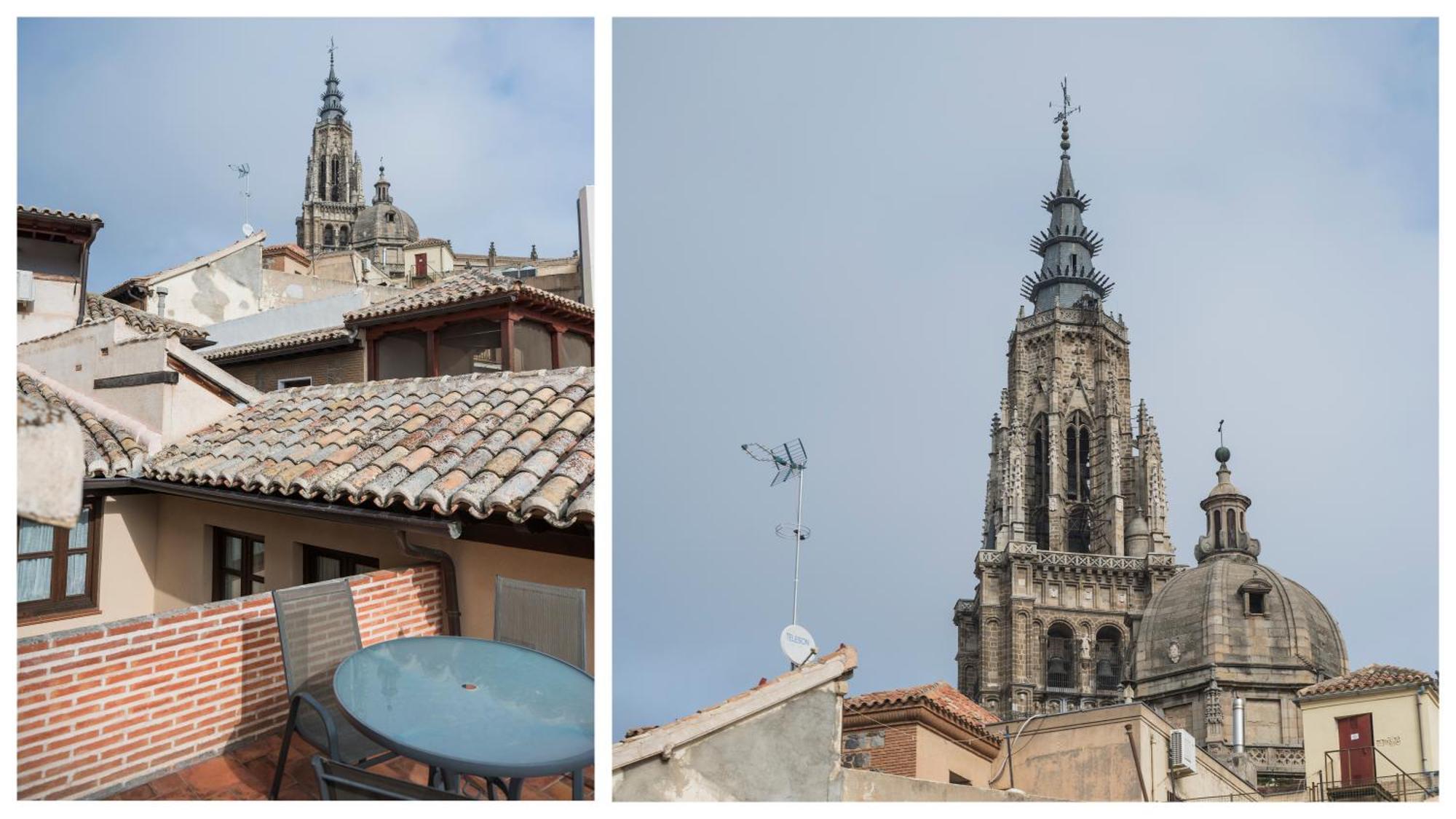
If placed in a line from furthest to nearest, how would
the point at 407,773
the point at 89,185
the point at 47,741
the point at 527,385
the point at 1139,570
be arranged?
1. the point at 1139,570
2. the point at 527,385
3. the point at 89,185
4. the point at 407,773
5. the point at 47,741

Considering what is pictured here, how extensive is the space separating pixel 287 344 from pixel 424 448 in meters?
8.35

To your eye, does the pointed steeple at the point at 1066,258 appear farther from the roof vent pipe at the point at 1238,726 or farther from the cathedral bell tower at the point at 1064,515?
the roof vent pipe at the point at 1238,726

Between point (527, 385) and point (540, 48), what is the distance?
2232 millimetres

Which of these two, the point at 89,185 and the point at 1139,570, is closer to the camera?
the point at 89,185

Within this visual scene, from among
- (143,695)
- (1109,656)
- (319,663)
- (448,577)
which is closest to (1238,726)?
(1109,656)

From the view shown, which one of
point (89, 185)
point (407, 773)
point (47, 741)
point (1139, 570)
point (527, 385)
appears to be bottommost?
point (1139, 570)

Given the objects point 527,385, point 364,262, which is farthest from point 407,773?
point 364,262

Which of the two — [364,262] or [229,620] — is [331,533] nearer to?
[229,620]

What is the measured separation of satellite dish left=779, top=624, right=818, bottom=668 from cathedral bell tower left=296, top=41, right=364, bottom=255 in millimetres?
51103

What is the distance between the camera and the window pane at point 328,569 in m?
5.52

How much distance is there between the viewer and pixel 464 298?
353 inches

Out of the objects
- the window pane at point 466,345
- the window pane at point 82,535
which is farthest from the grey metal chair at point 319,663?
the window pane at point 466,345

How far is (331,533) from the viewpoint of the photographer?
5.50 m

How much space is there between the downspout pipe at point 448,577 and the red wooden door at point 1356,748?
12477mm
